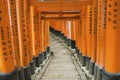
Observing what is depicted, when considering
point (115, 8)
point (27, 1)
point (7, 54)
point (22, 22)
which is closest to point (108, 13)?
point (115, 8)

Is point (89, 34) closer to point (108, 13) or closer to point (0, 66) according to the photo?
point (108, 13)

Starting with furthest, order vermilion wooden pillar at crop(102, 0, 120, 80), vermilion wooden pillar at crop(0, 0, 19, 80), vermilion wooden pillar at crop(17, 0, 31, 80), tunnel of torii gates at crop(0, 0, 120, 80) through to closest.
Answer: vermilion wooden pillar at crop(17, 0, 31, 80) < vermilion wooden pillar at crop(0, 0, 19, 80) < tunnel of torii gates at crop(0, 0, 120, 80) < vermilion wooden pillar at crop(102, 0, 120, 80)

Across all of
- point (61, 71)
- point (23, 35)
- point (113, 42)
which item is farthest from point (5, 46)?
point (61, 71)

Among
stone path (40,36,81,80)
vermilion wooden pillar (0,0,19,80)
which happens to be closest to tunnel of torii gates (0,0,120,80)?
vermilion wooden pillar (0,0,19,80)

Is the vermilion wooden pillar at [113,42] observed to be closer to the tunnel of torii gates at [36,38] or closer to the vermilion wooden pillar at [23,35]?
the tunnel of torii gates at [36,38]

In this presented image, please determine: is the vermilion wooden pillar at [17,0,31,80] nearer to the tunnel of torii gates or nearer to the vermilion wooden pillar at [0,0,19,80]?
the tunnel of torii gates

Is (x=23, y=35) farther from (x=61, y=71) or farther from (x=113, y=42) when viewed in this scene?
(x=113, y=42)

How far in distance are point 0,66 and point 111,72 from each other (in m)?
2.30

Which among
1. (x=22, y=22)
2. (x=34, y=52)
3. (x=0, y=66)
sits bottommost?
(x=34, y=52)

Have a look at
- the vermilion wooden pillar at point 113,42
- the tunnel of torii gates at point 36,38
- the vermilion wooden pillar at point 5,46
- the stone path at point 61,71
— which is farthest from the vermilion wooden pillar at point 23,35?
the vermilion wooden pillar at point 113,42

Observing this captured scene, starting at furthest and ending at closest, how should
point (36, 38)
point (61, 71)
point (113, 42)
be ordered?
point (61, 71) < point (36, 38) < point (113, 42)

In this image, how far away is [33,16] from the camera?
8953 millimetres

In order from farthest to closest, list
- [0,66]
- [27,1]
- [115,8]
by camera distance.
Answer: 1. [27,1]
2. [0,66]
3. [115,8]

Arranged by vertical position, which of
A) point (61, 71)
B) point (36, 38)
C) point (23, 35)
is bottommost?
point (61, 71)
